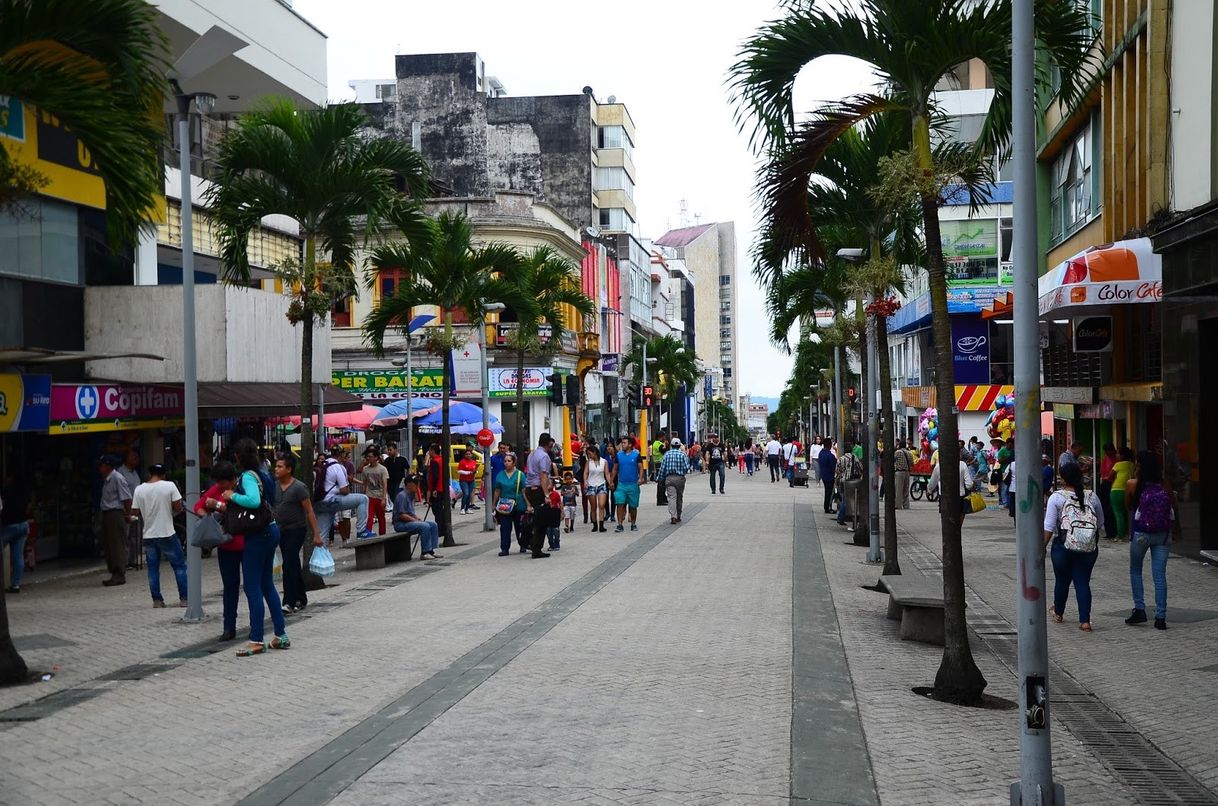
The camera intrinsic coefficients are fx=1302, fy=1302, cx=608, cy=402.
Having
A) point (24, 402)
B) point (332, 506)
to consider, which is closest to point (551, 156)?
point (332, 506)

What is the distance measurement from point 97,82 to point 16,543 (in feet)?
23.9

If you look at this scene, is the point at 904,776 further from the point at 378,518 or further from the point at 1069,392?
the point at 1069,392

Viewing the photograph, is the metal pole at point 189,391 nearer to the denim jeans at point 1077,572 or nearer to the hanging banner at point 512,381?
the denim jeans at point 1077,572

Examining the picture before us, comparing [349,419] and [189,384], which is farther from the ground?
[189,384]

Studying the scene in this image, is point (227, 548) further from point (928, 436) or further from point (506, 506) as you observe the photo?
point (928, 436)

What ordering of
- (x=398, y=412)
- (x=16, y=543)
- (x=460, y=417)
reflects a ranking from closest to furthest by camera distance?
(x=16, y=543) → (x=460, y=417) → (x=398, y=412)

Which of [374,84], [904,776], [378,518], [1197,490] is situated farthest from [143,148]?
[374,84]

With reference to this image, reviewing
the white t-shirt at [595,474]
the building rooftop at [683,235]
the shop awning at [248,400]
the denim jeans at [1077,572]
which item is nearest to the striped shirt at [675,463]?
the white t-shirt at [595,474]

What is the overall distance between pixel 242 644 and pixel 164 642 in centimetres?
86

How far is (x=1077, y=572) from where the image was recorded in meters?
13.0

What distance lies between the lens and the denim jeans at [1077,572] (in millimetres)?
12891

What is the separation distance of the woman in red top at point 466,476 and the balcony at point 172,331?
892cm

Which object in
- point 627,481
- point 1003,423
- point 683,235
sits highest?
point 683,235

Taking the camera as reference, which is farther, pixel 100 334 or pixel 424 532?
pixel 100 334
